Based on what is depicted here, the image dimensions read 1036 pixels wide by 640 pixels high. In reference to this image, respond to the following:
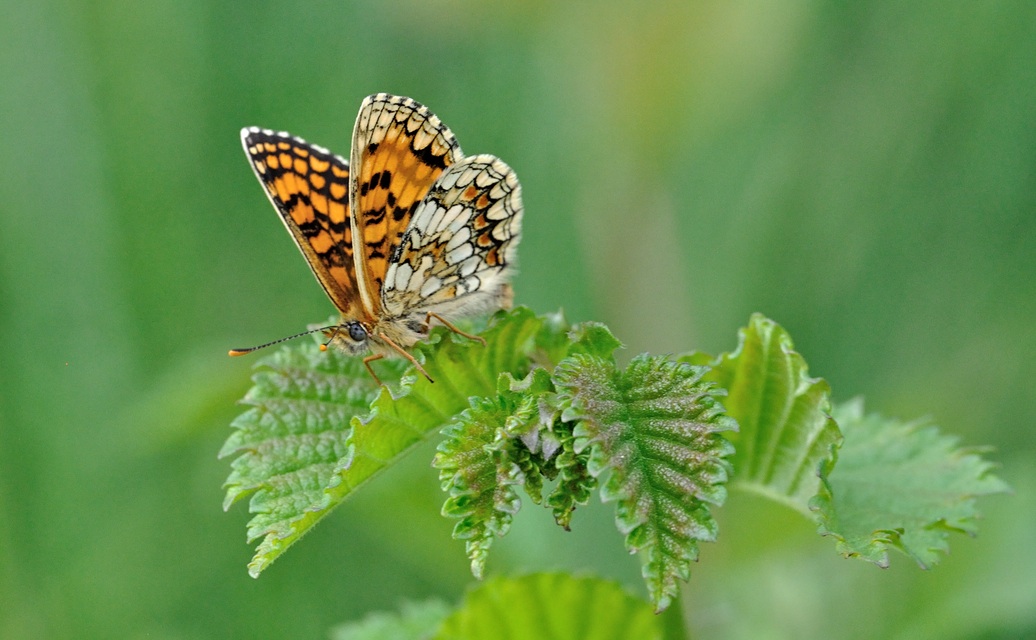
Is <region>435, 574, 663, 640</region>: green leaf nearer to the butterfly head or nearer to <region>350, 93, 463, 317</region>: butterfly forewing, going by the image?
the butterfly head

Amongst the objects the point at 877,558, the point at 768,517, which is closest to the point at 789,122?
the point at 768,517

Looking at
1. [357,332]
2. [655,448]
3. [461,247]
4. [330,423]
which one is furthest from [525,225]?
[655,448]

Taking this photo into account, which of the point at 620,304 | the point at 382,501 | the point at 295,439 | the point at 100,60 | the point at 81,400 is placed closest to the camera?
the point at 295,439

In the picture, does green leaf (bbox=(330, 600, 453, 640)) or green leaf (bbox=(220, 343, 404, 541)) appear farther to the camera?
green leaf (bbox=(330, 600, 453, 640))

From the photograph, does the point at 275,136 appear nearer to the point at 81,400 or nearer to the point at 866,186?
the point at 81,400

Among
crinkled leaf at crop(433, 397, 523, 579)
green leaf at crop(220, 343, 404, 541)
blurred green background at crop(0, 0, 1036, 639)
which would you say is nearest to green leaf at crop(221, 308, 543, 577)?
green leaf at crop(220, 343, 404, 541)

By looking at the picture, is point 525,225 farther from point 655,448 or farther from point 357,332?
point 655,448
